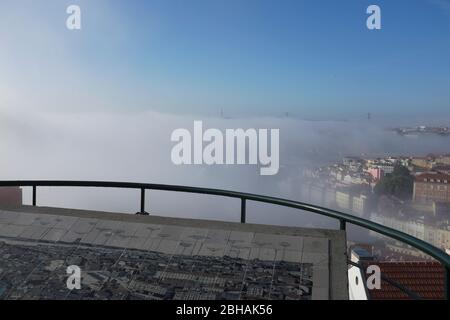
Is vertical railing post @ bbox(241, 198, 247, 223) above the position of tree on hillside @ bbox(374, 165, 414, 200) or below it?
above

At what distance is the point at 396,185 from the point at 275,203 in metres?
5.09

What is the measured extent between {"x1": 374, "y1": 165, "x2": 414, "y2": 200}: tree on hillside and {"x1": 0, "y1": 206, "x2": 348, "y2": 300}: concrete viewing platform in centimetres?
514

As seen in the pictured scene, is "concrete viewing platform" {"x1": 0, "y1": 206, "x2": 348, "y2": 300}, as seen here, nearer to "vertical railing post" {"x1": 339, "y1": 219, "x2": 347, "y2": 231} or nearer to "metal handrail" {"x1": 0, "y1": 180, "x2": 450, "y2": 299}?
"vertical railing post" {"x1": 339, "y1": 219, "x2": 347, "y2": 231}

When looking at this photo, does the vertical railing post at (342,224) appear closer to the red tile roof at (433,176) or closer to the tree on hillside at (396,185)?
the tree on hillside at (396,185)

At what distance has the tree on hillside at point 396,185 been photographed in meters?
6.95

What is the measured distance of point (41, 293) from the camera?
5.72 ft

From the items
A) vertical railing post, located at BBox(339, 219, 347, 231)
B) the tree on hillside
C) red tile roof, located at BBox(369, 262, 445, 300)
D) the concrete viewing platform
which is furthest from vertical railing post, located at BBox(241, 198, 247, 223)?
the tree on hillside

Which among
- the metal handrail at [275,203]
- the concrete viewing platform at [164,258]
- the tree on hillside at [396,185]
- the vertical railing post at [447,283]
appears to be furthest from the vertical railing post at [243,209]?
the tree on hillside at [396,185]

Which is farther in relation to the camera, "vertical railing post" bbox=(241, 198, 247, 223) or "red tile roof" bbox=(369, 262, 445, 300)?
"red tile roof" bbox=(369, 262, 445, 300)

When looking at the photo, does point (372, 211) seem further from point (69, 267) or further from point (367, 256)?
point (69, 267)

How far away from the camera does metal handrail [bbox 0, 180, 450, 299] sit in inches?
68.8

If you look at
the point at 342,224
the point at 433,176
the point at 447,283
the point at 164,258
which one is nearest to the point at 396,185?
the point at 433,176

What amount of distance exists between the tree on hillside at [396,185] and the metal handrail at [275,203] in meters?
4.93

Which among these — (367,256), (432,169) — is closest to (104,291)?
(367,256)
